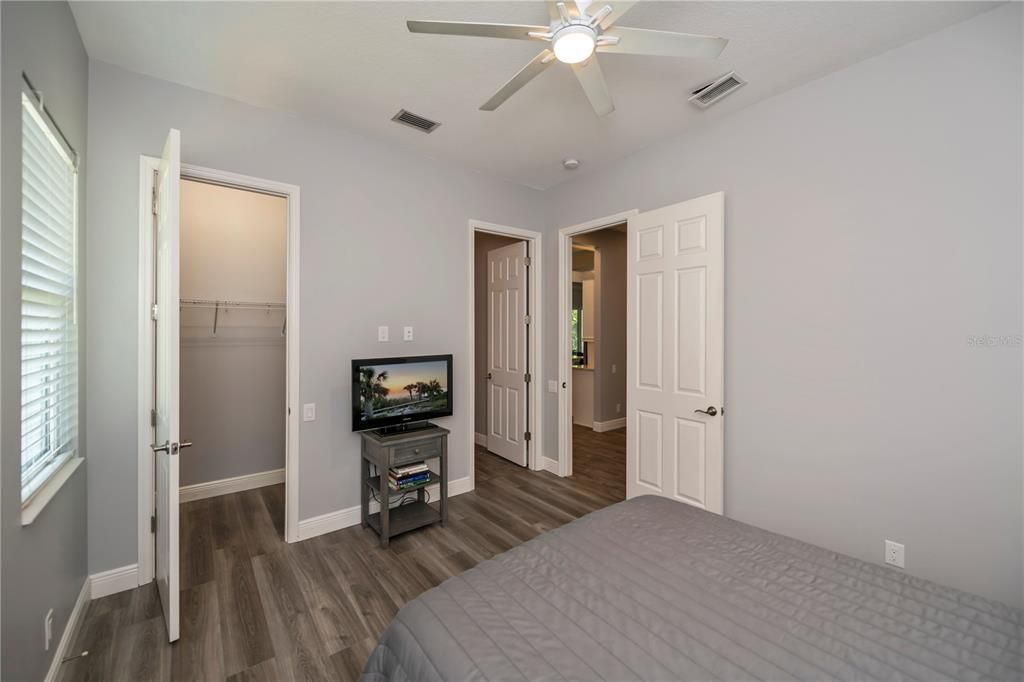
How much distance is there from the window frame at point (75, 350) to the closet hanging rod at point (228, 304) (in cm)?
148

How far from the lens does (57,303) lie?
181cm

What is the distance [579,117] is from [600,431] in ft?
14.0

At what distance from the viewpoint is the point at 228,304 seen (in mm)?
3639

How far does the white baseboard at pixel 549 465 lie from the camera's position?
417 cm

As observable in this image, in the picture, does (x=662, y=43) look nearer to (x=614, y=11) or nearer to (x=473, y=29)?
(x=614, y=11)

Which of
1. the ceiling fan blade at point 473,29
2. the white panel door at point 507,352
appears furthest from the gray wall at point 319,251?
the ceiling fan blade at point 473,29

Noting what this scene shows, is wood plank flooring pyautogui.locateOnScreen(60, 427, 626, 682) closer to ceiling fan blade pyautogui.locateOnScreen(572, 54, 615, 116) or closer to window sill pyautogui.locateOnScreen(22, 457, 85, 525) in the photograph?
window sill pyautogui.locateOnScreen(22, 457, 85, 525)

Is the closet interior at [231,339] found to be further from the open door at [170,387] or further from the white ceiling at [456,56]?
the open door at [170,387]

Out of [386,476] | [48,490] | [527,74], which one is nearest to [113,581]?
[48,490]

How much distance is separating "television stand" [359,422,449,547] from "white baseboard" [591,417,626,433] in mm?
3300

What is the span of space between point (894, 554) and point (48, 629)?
3698 millimetres

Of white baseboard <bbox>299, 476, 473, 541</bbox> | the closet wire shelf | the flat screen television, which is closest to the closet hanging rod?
the closet wire shelf

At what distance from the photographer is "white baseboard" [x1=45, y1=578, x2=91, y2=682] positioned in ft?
5.48

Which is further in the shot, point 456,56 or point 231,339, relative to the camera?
point 231,339
